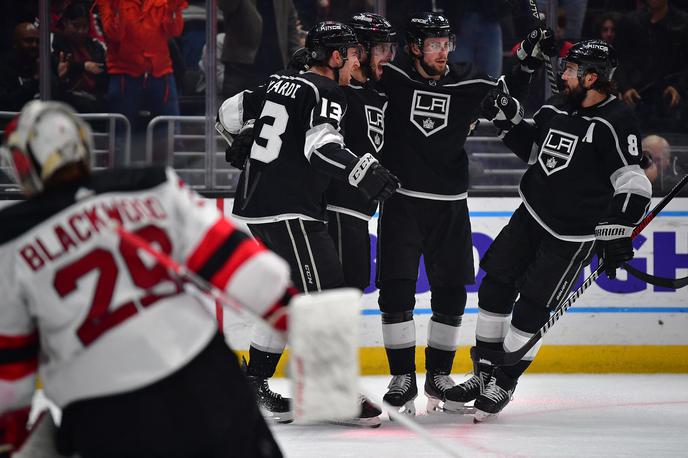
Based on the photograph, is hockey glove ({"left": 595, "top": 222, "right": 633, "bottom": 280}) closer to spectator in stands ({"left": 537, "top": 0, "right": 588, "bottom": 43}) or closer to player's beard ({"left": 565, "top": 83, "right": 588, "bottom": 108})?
player's beard ({"left": 565, "top": 83, "right": 588, "bottom": 108})

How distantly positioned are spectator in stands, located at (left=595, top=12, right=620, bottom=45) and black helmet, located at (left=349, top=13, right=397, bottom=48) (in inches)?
65.6

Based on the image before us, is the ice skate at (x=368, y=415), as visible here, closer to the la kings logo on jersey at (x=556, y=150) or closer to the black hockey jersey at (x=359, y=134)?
the black hockey jersey at (x=359, y=134)

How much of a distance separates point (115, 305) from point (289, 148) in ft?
7.02

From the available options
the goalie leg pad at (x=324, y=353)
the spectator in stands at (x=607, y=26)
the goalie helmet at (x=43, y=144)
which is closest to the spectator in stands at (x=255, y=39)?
the spectator in stands at (x=607, y=26)

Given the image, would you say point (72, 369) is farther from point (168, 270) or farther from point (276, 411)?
point (276, 411)

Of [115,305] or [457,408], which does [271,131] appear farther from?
[115,305]

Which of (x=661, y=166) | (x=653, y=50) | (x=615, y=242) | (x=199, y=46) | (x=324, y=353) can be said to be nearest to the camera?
(x=324, y=353)

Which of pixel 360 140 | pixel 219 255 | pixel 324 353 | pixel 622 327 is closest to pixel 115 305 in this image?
pixel 219 255

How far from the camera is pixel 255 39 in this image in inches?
205

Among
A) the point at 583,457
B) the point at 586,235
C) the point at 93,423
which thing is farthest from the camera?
the point at 586,235

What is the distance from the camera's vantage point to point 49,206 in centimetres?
159

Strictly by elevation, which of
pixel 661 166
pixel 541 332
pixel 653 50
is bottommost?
pixel 541 332

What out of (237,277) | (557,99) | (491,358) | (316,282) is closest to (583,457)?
(491,358)

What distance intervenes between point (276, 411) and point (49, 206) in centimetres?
232
